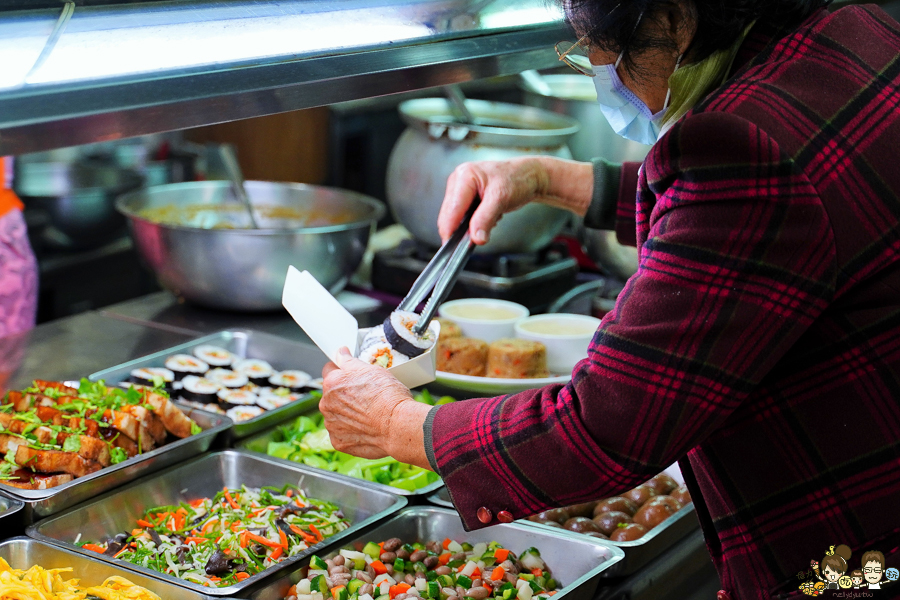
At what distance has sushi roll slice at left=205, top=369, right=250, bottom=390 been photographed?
2246 millimetres

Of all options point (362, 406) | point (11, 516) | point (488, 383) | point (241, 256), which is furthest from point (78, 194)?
point (362, 406)

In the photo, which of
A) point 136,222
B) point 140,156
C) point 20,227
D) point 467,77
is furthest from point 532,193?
point 140,156

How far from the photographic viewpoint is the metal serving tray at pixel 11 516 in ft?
5.20

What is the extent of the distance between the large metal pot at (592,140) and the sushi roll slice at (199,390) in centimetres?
113

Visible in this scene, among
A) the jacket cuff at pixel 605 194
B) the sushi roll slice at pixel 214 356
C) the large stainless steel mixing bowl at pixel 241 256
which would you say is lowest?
the sushi roll slice at pixel 214 356

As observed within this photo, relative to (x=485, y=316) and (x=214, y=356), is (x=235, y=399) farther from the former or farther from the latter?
(x=485, y=316)

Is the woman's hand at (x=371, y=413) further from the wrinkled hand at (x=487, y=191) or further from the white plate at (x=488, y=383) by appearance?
the white plate at (x=488, y=383)

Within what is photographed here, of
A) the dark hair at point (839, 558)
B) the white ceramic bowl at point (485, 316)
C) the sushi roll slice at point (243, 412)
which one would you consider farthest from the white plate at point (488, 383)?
the dark hair at point (839, 558)

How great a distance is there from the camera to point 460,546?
1.75 metres

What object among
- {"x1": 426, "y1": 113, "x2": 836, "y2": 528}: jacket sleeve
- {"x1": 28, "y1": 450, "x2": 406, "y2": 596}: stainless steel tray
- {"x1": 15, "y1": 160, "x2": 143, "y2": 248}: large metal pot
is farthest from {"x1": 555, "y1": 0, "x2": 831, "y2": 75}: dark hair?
{"x1": 15, "y1": 160, "x2": 143, "y2": 248}: large metal pot

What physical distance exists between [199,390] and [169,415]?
0.26 metres

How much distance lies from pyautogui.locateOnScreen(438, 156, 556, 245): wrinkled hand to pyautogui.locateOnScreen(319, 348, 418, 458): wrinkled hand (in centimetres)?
49

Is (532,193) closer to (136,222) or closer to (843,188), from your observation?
(843,188)

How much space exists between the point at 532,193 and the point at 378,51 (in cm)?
50
